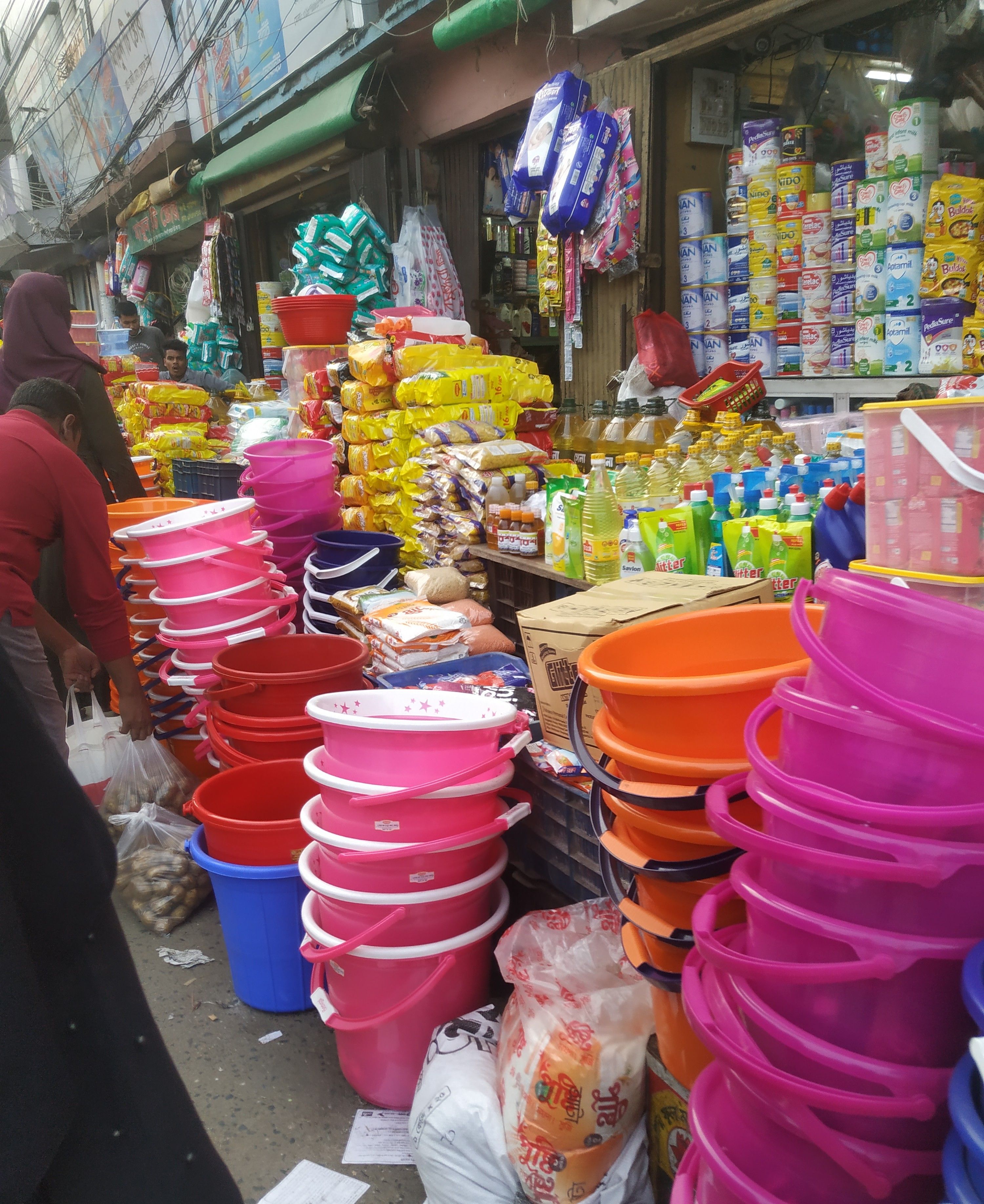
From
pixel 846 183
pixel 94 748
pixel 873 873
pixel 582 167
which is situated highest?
pixel 582 167

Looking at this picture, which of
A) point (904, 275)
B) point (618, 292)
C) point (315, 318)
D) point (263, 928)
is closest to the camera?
point (263, 928)

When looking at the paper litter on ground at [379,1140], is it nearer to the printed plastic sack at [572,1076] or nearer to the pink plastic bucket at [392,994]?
the pink plastic bucket at [392,994]

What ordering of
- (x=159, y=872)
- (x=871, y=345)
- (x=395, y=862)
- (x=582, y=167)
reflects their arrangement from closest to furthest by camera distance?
1. (x=395, y=862)
2. (x=159, y=872)
3. (x=871, y=345)
4. (x=582, y=167)

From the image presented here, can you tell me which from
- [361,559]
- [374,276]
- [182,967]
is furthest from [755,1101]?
[374,276]

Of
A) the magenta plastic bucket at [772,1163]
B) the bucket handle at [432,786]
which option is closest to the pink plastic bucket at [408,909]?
the bucket handle at [432,786]

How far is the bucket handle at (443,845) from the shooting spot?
178 centimetres

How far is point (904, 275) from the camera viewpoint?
12.6 feet

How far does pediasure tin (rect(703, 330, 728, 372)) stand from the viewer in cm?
486

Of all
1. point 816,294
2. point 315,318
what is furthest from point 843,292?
point 315,318

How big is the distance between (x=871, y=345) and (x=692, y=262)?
126cm

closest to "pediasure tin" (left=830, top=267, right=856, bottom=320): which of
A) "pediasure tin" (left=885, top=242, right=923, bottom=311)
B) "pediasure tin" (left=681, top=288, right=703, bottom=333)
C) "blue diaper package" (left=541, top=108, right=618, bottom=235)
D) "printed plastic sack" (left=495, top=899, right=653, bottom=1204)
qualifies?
"pediasure tin" (left=885, top=242, right=923, bottom=311)

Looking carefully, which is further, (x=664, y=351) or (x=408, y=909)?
(x=664, y=351)

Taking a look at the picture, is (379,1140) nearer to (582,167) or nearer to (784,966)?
(784,966)

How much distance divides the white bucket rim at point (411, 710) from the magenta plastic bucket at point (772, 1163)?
2.80 feet
